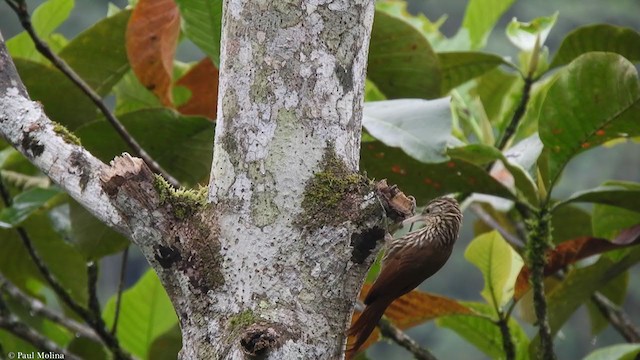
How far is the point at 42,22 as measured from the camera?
270cm

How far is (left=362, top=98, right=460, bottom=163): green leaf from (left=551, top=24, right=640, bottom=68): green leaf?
660mm

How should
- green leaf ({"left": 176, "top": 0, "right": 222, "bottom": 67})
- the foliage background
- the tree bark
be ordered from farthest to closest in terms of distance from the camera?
the foliage background, green leaf ({"left": 176, "top": 0, "right": 222, "bottom": 67}), the tree bark

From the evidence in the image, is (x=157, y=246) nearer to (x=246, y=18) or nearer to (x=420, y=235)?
(x=246, y=18)

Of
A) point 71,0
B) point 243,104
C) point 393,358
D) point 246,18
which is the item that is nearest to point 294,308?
point 243,104

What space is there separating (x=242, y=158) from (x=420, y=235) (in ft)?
1.84

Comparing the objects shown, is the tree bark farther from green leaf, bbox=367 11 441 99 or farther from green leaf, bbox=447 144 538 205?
green leaf, bbox=367 11 441 99

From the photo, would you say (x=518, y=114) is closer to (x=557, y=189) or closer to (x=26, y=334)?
(x=26, y=334)

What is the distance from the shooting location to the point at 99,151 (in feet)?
7.62

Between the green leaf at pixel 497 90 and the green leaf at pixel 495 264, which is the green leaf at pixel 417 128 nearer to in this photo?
the green leaf at pixel 495 264

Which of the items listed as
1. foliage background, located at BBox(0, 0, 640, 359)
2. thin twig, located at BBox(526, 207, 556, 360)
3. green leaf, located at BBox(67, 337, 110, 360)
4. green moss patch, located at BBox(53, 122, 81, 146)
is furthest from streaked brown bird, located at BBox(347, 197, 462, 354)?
foliage background, located at BBox(0, 0, 640, 359)

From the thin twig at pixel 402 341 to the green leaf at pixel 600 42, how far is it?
2.66 feet

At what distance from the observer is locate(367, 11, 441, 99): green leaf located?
7.97 feet

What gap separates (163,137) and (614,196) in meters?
1.01

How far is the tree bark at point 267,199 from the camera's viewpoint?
151 cm
